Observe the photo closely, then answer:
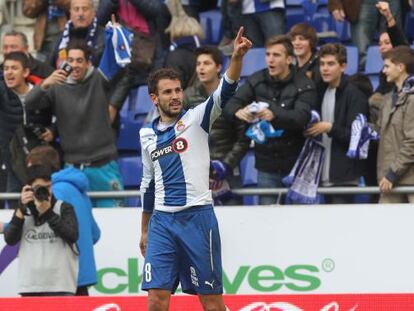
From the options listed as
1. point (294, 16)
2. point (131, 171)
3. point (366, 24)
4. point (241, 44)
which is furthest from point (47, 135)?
point (241, 44)

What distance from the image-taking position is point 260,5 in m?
13.2

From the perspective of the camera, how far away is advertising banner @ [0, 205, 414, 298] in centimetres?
1104

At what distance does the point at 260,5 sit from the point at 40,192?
156 inches

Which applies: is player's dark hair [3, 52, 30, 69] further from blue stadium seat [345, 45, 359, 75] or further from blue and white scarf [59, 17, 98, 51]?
blue stadium seat [345, 45, 359, 75]

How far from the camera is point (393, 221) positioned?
11016 mm

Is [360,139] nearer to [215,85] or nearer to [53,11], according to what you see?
[215,85]

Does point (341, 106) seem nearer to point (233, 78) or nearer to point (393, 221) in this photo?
point (393, 221)

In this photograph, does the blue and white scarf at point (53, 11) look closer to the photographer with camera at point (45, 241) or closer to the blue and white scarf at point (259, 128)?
the blue and white scarf at point (259, 128)

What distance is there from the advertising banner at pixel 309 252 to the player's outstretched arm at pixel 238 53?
306 centimetres

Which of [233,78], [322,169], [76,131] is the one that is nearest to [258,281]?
[322,169]

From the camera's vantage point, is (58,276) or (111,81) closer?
(58,276)

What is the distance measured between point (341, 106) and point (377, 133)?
0.42m

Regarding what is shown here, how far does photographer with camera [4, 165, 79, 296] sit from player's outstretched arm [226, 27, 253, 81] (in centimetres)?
262

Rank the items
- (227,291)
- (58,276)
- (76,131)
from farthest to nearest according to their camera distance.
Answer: (76,131) → (227,291) → (58,276)
